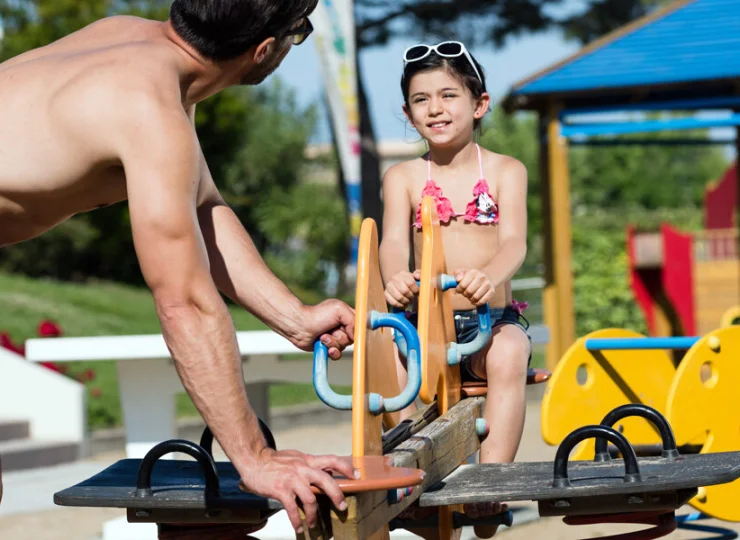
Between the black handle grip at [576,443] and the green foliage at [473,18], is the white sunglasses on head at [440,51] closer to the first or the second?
the black handle grip at [576,443]

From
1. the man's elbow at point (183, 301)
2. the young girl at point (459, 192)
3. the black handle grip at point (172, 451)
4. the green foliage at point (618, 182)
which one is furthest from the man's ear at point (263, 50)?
the green foliage at point (618, 182)

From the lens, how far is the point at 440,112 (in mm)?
3980

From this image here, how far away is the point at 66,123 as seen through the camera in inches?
102

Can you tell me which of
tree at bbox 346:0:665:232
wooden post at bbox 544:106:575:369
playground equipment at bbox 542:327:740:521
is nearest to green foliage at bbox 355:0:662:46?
tree at bbox 346:0:665:232

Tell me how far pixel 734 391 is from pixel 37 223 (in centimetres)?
281

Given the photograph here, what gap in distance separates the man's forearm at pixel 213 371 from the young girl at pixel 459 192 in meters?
1.39

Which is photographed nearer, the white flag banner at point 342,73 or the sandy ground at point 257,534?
the sandy ground at point 257,534

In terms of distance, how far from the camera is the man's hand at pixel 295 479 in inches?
91.0

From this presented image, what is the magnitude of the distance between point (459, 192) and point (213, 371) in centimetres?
178

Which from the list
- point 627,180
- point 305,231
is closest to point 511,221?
point 305,231

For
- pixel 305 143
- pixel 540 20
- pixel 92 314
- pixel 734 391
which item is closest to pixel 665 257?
pixel 540 20

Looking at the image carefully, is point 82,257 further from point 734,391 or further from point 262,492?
point 262,492

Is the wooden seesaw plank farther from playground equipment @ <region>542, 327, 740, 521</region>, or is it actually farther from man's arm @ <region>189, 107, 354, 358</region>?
playground equipment @ <region>542, 327, 740, 521</region>

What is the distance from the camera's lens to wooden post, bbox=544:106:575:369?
34.5 feet
